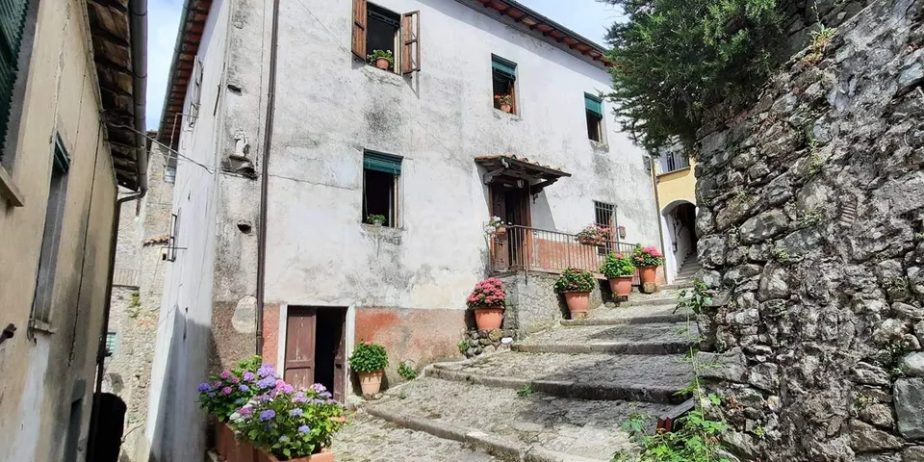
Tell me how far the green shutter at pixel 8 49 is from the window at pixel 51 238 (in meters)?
1.27

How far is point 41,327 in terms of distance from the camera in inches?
149

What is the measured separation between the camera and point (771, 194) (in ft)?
10.7

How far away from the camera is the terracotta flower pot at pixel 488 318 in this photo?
375 inches

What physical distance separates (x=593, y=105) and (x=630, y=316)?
273 inches

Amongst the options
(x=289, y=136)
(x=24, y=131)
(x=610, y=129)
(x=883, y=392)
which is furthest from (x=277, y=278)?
(x=610, y=129)

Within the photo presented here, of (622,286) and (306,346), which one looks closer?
(306,346)

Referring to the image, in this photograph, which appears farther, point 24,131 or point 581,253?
point 581,253

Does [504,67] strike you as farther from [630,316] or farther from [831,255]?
[831,255]

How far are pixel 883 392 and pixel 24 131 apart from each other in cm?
478

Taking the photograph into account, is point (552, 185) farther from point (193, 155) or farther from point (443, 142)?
point (193, 155)

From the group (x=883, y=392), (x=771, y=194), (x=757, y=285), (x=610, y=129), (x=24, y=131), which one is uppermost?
(x=610, y=129)

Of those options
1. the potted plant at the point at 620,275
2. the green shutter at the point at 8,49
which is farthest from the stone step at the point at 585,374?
the green shutter at the point at 8,49

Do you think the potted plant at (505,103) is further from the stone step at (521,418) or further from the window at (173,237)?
the window at (173,237)

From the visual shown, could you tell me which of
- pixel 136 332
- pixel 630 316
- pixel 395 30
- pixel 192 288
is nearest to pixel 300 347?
pixel 192 288
